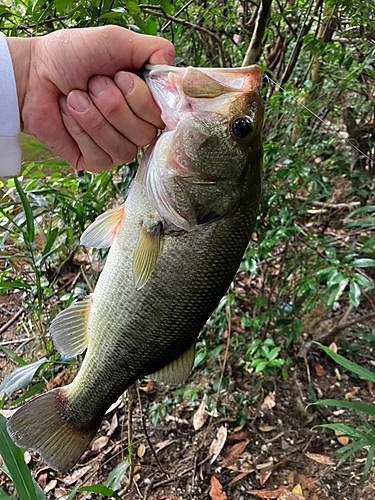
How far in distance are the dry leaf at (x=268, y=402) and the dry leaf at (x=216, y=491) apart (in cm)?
63

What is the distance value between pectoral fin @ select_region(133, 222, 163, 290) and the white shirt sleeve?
538 mm

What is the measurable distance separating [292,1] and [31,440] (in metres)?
4.02

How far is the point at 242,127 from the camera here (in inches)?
45.6

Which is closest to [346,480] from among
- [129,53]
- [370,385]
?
[370,385]

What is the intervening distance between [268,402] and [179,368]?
169cm

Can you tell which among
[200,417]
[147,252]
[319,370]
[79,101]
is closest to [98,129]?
[79,101]

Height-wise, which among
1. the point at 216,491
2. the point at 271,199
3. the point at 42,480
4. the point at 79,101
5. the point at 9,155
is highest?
the point at 79,101

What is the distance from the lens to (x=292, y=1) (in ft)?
11.2

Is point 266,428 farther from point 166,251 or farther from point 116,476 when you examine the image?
point 166,251

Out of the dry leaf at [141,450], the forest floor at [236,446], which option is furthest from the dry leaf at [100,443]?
the dry leaf at [141,450]

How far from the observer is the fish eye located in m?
1.15

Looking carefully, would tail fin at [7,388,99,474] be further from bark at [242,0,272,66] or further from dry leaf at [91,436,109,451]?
bark at [242,0,272,66]

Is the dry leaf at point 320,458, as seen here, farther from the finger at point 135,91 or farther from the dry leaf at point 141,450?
the finger at point 135,91

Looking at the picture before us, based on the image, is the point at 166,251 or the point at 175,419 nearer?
the point at 166,251
